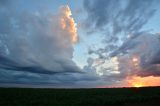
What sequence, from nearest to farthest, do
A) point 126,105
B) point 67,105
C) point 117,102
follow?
1. point 67,105
2. point 126,105
3. point 117,102

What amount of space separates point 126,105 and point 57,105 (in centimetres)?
1360

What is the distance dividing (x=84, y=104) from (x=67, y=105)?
3.61 meters

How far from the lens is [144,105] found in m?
40.8

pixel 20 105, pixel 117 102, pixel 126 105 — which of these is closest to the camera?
pixel 20 105

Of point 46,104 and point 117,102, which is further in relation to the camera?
point 117,102

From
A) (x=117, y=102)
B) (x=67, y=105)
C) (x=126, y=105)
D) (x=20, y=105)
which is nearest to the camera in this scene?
(x=20, y=105)

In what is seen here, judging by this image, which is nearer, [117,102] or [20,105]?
[20,105]

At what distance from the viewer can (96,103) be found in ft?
140

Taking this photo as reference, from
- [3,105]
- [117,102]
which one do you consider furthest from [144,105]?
[3,105]

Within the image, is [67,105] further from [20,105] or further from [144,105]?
[144,105]

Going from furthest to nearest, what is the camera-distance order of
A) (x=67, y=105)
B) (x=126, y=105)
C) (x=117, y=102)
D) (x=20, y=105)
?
(x=117, y=102) < (x=126, y=105) < (x=67, y=105) < (x=20, y=105)

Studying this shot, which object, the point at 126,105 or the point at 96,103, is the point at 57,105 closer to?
the point at 96,103

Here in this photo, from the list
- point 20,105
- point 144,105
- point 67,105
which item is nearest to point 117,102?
point 144,105

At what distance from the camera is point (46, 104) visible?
3909cm
